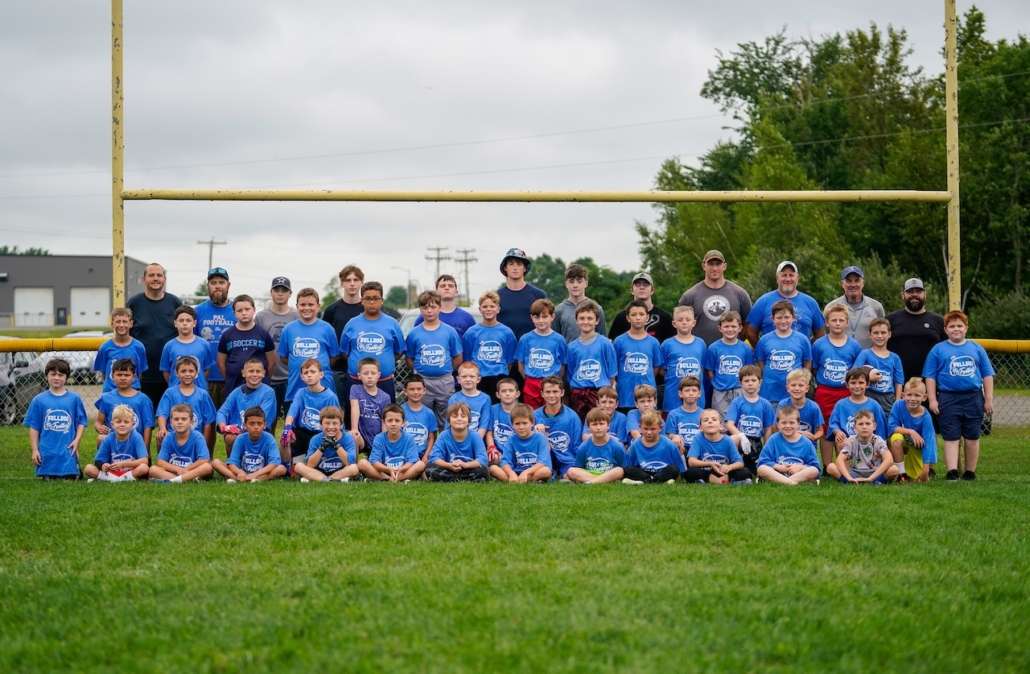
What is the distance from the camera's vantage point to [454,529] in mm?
6129

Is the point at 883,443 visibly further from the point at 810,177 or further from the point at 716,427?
the point at 810,177

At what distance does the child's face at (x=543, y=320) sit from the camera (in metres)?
9.01

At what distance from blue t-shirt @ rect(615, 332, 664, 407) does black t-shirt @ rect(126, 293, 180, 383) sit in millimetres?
3812

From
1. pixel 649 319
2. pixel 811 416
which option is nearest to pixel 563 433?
pixel 649 319

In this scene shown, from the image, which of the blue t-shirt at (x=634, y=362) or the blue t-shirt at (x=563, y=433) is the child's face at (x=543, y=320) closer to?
the blue t-shirt at (x=634, y=362)

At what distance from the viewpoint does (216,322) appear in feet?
31.4

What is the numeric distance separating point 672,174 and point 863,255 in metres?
14.7

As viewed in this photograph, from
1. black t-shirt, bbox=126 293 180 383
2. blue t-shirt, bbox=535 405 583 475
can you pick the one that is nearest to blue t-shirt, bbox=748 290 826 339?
blue t-shirt, bbox=535 405 583 475

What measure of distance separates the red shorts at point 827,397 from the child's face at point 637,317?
1524 mm

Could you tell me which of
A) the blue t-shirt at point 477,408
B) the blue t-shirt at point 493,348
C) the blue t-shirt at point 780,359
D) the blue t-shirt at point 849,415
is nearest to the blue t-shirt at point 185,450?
the blue t-shirt at point 477,408

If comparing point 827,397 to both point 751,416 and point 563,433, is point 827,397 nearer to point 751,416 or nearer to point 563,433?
point 751,416

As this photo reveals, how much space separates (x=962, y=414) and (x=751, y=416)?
1.74 metres

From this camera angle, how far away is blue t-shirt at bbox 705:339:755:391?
8969mm

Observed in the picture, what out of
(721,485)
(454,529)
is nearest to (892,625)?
(454,529)
